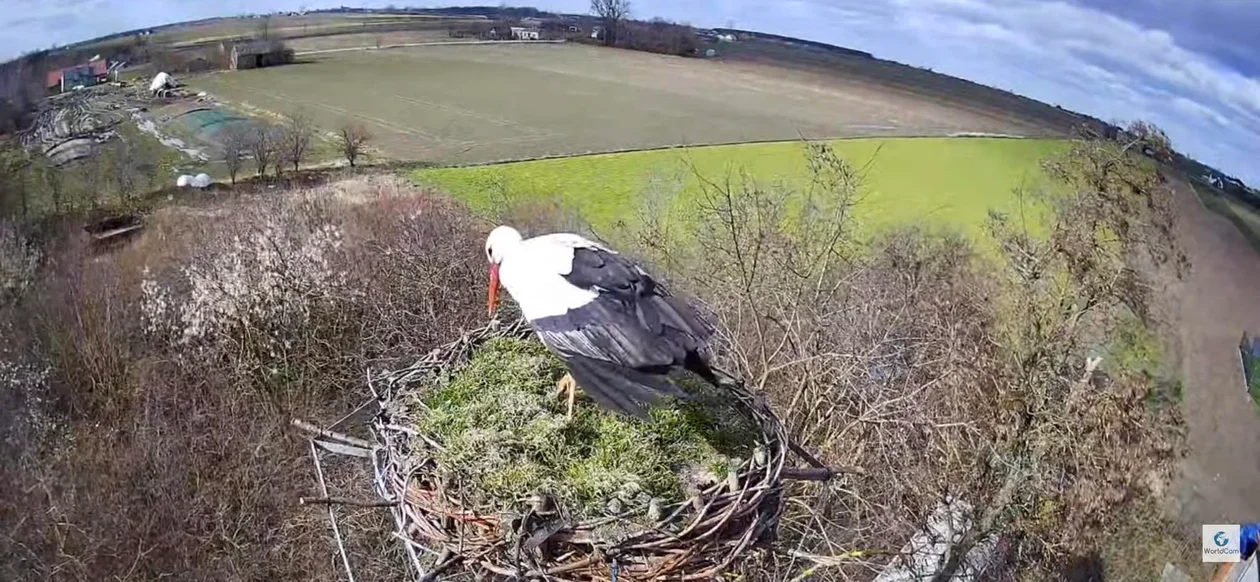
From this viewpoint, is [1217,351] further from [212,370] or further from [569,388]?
[212,370]

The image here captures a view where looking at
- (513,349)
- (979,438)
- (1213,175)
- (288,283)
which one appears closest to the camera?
(513,349)

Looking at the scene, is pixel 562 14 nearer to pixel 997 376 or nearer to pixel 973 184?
pixel 973 184

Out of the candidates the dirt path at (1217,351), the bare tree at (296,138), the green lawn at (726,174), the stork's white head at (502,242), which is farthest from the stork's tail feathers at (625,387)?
the bare tree at (296,138)

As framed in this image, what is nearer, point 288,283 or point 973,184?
point 973,184

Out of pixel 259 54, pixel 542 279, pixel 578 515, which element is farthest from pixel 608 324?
pixel 259 54

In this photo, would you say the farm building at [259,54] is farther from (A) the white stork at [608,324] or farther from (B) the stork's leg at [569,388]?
(B) the stork's leg at [569,388]

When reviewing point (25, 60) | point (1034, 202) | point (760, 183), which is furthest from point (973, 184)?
point (25, 60)
